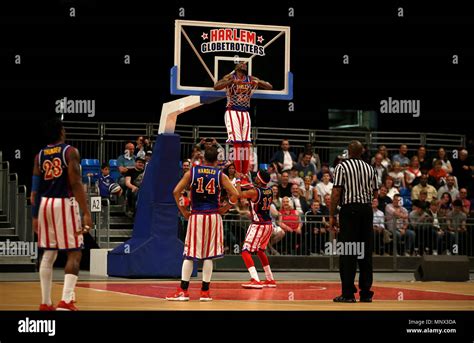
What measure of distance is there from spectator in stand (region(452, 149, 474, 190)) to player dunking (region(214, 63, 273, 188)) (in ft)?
37.6

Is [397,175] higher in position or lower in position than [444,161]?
lower

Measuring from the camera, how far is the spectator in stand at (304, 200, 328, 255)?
25.9m

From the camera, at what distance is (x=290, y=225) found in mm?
25672

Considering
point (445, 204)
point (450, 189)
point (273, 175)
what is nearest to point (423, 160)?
point (450, 189)

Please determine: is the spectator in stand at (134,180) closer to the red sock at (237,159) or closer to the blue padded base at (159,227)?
the blue padded base at (159,227)

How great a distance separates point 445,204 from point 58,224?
17.8 meters

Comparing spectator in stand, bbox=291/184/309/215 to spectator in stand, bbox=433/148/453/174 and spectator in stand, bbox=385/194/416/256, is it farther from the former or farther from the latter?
spectator in stand, bbox=433/148/453/174

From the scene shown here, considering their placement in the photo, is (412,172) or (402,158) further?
(402,158)

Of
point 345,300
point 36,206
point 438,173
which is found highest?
point 438,173

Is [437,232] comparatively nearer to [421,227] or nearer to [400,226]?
[421,227]

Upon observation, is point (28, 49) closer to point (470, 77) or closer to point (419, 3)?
point (419, 3)

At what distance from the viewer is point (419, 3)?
32.2m

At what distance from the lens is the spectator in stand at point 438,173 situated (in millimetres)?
28953
